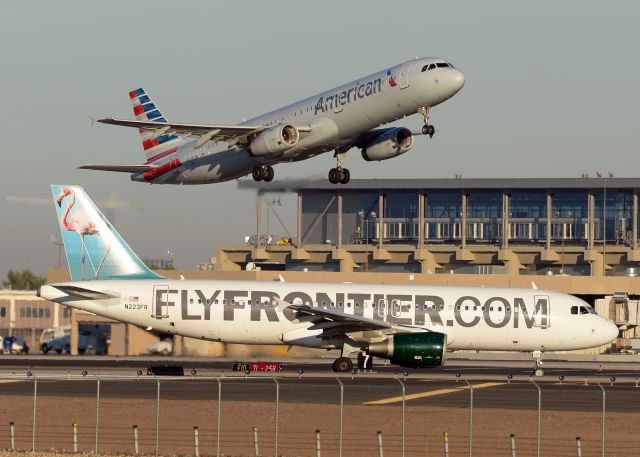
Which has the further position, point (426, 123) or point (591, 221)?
point (591, 221)

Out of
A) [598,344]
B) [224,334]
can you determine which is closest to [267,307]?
[224,334]

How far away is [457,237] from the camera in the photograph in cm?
12612

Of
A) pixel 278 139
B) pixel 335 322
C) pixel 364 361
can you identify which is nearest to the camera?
pixel 335 322

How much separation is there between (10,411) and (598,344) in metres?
28.7

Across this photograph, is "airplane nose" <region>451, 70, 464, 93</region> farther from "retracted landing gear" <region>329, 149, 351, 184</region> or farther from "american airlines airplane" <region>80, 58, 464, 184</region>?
"retracted landing gear" <region>329, 149, 351, 184</region>

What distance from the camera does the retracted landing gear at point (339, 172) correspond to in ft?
214

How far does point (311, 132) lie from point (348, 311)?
8.93 m

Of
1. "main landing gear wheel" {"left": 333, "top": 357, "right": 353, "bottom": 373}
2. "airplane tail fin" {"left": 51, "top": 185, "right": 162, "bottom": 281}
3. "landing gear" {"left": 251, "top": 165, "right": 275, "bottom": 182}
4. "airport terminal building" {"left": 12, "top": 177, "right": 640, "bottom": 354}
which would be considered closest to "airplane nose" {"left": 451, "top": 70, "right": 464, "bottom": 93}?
"landing gear" {"left": 251, "top": 165, "right": 275, "bottom": 182}

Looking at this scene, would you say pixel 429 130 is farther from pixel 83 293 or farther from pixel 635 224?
pixel 635 224

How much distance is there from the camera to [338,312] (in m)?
55.6

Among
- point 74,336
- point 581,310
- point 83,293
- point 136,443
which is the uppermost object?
point 83,293

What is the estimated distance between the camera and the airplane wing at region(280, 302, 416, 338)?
5319 centimetres

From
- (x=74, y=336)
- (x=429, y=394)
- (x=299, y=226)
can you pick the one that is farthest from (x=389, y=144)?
(x=299, y=226)

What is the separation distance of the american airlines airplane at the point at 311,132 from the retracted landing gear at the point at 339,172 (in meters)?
0.05
